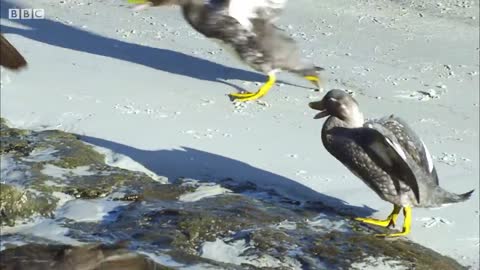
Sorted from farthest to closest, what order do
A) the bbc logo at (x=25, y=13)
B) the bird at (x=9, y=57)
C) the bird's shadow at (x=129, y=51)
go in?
the bbc logo at (x=25, y=13)
the bird's shadow at (x=129, y=51)
the bird at (x=9, y=57)

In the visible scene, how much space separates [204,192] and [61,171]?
899 mm

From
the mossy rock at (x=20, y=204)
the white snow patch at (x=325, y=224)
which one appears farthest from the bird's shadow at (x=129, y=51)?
the mossy rock at (x=20, y=204)

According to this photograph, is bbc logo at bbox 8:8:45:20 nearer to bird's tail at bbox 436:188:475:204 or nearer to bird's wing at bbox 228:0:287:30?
bird's wing at bbox 228:0:287:30

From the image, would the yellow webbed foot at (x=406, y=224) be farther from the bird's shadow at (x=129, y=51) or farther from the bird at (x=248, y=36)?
the bird's shadow at (x=129, y=51)

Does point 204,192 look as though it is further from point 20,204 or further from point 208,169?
point 20,204

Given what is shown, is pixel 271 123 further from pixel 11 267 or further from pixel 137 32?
pixel 11 267

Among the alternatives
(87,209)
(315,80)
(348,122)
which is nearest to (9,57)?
(87,209)

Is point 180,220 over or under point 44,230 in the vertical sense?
over

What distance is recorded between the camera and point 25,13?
10.5m

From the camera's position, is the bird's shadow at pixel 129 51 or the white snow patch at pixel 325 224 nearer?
the white snow patch at pixel 325 224

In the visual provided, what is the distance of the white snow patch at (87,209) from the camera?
5934mm

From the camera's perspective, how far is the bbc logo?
1024cm

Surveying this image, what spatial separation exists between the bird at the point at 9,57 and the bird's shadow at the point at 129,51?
551 centimetres

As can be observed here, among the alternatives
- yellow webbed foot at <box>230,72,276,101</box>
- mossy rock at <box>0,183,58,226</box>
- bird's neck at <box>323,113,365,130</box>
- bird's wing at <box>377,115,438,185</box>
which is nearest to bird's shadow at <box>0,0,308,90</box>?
yellow webbed foot at <box>230,72,276,101</box>
